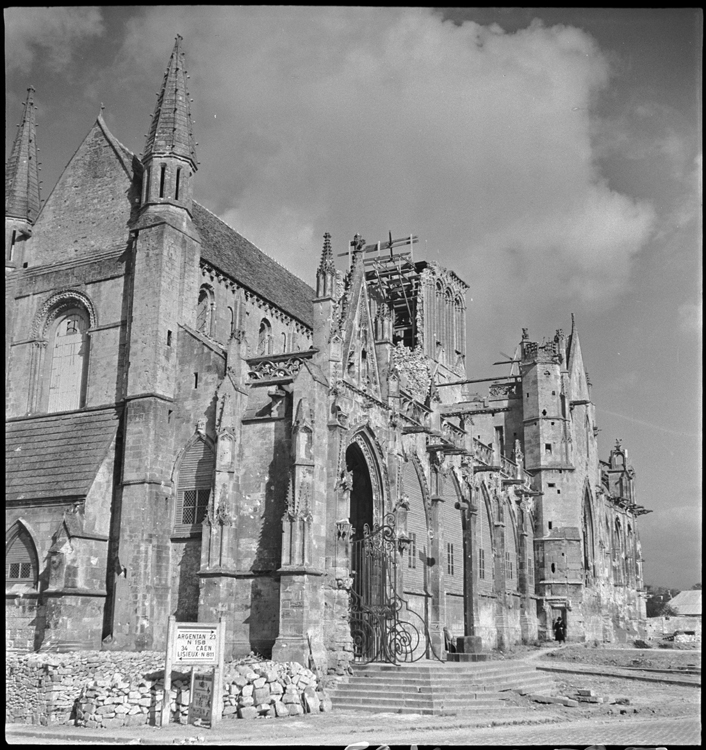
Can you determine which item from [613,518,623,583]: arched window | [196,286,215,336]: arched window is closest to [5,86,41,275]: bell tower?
[196,286,215,336]: arched window

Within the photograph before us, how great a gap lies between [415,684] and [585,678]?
9978 mm

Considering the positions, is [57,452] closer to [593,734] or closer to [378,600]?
[378,600]

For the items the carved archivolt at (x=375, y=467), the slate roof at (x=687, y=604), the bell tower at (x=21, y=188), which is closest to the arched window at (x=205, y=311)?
the carved archivolt at (x=375, y=467)

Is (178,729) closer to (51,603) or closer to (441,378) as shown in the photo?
(51,603)

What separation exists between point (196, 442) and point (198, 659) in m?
9.16

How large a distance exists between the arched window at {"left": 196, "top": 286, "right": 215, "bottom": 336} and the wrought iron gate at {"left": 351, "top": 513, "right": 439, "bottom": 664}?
8.95 metres

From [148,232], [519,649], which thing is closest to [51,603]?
[148,232]

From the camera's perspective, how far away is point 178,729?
18.5 metres

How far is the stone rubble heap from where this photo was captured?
19734 millimetres

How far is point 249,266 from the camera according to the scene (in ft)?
120

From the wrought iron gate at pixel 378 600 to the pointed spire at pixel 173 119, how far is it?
45.6ft

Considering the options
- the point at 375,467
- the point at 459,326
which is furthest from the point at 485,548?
the point at 459,326

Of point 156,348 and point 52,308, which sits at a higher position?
point 52,308

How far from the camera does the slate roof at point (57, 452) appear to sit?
2616 centimetres
